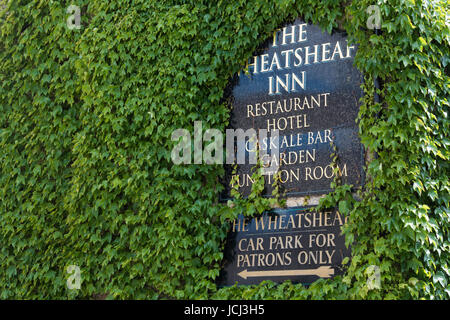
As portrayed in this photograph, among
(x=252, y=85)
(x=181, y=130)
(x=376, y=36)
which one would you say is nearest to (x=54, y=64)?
(x=181, y=130)

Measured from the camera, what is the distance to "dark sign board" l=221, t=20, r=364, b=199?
21.7 feet

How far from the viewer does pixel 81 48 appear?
8.06m

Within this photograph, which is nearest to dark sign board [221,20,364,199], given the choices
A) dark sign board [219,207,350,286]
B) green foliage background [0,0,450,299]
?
green foliage background [0,0,450,299]

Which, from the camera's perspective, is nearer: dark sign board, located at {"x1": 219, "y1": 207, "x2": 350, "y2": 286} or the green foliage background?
the green foliage background

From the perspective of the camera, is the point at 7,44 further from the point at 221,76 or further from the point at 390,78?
the point at 390,78

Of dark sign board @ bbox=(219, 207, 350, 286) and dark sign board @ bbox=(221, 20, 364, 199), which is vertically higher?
dark sign board @ bbox=(221, 20, 364, 199)

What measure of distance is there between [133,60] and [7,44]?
6.99 ft

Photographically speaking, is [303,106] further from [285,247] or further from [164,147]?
[164,147]

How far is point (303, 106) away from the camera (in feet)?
22.7

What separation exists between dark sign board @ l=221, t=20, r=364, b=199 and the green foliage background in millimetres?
166

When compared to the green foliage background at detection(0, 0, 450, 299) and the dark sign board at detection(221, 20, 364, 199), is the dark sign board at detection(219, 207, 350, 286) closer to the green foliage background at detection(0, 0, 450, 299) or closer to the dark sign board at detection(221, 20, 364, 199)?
the green foliage background at detection(0, 0, 450, 299)

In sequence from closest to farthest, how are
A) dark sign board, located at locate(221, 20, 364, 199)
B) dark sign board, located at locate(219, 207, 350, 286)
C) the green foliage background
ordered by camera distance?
the green foliage background, dark sign board, located at locate(219, 207, 350, 286), dark sign board, located at locate(221, 20, 364, 199)

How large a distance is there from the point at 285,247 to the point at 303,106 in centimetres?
149

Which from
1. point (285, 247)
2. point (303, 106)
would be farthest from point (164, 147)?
point (285, 247)
